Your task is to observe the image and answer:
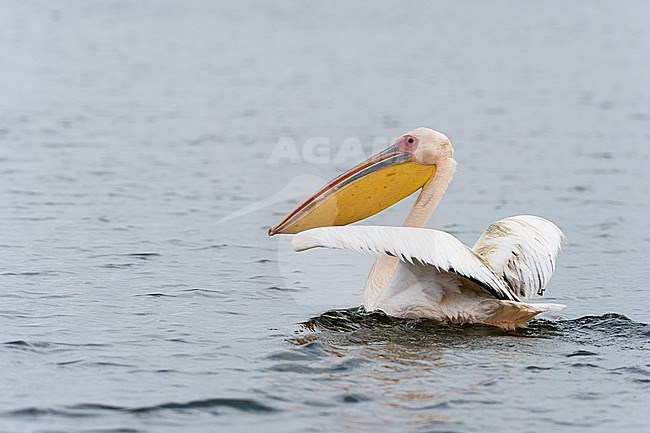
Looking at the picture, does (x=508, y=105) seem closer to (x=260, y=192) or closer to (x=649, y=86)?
(x=649, y=86)

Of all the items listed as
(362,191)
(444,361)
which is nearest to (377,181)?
(362,191)

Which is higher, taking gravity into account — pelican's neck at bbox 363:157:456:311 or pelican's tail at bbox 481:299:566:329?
pelican's neck at bbox 363:157:456:311

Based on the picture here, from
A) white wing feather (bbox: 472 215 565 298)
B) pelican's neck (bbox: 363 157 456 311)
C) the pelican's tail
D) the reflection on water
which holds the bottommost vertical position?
the reflection on water

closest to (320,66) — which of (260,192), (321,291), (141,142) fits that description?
(141,142)

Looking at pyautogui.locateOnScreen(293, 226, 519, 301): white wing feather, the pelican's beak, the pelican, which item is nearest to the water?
the pelican

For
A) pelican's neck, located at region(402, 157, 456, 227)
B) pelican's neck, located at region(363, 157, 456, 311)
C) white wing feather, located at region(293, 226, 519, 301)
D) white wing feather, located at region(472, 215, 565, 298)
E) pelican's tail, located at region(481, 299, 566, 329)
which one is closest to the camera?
white wing feather, located at region(293, 226, 519, 301)

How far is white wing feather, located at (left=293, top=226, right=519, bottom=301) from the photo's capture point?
16.8 ft

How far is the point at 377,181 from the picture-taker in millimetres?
6258

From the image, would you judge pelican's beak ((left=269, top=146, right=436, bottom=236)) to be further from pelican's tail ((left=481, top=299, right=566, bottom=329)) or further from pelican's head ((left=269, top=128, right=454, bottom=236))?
pelican's tail ((left=481, top=299, right=566, bottom=329))

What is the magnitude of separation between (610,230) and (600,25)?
22.5 metres

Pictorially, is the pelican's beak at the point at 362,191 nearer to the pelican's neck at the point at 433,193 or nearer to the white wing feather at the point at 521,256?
the pelican's neck at the point at 433,193

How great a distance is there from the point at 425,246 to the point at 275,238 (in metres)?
3.44

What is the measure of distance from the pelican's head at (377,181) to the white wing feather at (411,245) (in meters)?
0.77

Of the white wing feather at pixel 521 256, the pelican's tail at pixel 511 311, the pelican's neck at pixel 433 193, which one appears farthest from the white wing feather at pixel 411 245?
the pelican's neck at pixel 433 193
